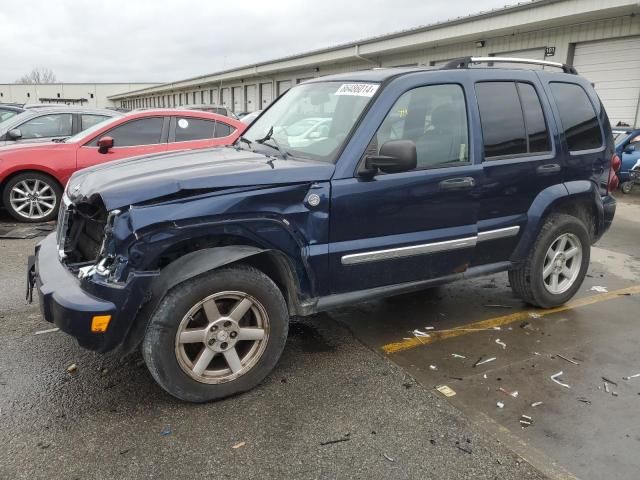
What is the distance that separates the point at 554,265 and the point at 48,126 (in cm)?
836

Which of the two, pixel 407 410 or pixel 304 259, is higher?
pixel 304 259

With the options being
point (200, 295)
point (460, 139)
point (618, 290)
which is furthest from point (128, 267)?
point (618, 290)

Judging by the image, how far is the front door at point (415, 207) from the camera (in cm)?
339

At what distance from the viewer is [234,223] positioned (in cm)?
299

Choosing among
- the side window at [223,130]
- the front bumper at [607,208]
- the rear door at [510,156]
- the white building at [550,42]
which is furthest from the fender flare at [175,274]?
the white building at [550,42]

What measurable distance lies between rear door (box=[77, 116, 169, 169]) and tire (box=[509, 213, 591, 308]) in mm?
5378

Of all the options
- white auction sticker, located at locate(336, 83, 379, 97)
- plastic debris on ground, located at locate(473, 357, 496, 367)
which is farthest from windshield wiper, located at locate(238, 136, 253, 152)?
plastic debris on ground, located at locate(473, 357, 496, 367)

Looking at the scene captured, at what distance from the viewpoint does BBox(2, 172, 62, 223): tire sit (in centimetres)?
754

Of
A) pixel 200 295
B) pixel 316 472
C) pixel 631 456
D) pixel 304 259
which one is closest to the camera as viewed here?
pixel 316 472

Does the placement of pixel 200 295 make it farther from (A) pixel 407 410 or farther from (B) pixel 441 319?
(B) pixel 441 319

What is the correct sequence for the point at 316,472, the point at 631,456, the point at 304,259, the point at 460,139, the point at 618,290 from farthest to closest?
the point at 618,290 → the point at 460,139 → the point at 304,259 → the point at 631,456 → the point at 316,472

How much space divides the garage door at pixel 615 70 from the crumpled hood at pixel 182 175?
41.3 ft

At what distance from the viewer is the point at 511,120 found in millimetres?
4137

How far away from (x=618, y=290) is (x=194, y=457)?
4.56 metres
